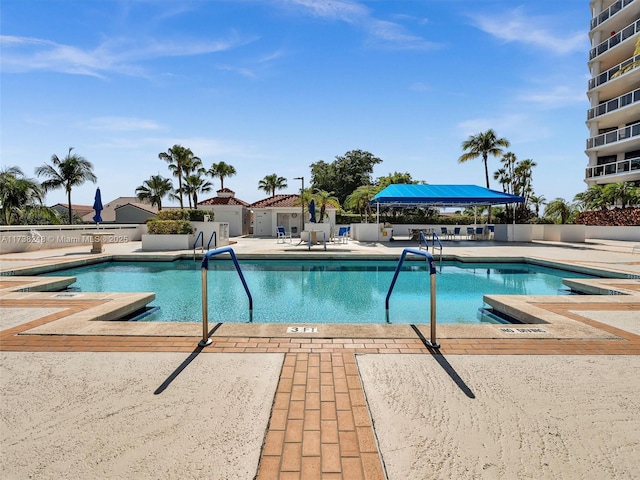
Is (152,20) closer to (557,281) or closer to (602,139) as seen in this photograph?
(557,281)

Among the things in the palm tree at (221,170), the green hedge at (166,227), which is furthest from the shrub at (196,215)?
the palm tree at (221,170)

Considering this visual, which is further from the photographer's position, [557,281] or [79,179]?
[79,179]

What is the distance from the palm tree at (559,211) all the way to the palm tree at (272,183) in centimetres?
3034

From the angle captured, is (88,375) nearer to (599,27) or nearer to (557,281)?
(557,281)

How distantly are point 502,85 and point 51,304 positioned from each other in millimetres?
16446

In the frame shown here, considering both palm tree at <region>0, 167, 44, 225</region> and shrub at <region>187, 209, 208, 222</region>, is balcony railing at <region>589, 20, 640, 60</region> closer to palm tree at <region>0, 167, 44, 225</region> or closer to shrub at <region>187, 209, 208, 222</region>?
shrub at <region>187, 209, 208, 222</region>

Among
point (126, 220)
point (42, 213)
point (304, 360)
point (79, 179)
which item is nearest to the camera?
point (304, 360)

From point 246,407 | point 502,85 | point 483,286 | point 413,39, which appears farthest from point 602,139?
point 246,407

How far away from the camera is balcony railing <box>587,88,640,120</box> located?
23859 mm

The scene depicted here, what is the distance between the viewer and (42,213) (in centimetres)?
1852

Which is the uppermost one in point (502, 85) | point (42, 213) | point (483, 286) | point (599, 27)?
point (599, 27)

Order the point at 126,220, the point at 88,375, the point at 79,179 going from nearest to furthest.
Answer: the point at 88,375, the point at 79,179, the point at 126,220

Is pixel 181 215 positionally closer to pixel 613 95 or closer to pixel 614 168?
pixel 614 168

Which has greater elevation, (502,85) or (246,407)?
(502,85)
